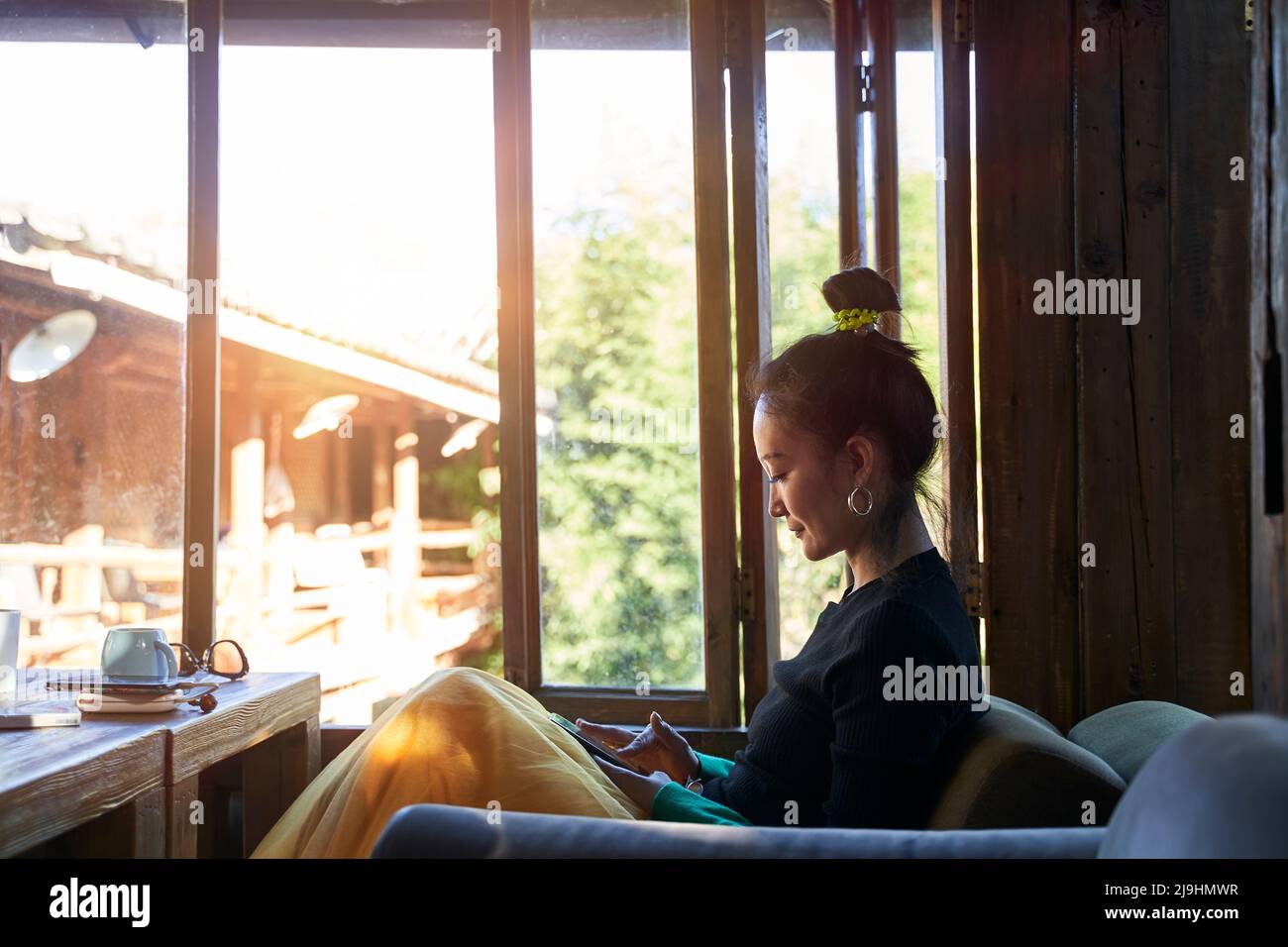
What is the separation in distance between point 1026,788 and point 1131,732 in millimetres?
458

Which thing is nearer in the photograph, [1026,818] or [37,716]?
[1026,818]

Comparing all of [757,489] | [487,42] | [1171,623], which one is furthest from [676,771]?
[487,42]

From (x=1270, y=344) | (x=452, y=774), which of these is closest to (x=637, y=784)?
(x=452, y=774)

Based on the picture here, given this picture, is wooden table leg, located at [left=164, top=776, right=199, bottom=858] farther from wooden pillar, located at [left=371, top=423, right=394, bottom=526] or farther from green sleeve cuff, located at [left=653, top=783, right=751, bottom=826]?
wooden pillar, located at [left=371, top=423, right=394, bottom=526]

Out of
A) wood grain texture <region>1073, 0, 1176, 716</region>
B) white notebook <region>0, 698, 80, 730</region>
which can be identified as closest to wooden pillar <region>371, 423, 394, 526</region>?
white notebook <region>0, 698, 80, 730</region>

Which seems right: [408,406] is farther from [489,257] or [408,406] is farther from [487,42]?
[487,42]

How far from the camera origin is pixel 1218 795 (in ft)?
2.04

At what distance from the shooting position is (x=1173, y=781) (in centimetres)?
66

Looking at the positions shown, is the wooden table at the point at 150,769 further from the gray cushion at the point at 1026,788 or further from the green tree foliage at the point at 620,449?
the gray cushion at the point at 1026,788

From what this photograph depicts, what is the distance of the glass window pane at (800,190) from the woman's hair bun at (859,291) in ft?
2.47

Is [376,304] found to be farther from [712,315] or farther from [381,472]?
[381,472]

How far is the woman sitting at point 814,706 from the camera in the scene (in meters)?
1.32
